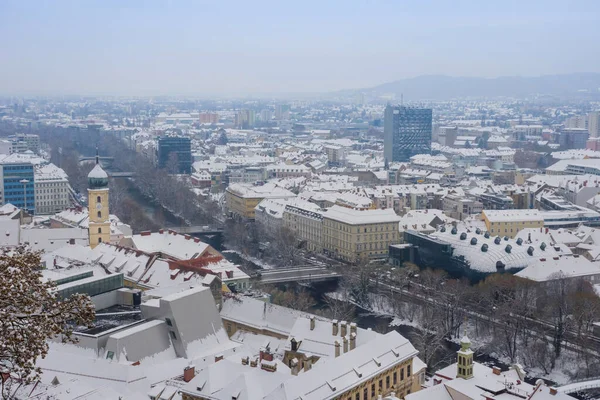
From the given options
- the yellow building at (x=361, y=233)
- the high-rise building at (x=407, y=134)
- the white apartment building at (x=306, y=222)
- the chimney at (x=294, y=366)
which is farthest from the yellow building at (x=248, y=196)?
the high-rise building at (x=407, y=134)

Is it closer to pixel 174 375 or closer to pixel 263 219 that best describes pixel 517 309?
pixel 174 375

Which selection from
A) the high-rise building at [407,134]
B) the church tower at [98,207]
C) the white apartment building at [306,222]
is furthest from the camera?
the high-rise building at [407,134]

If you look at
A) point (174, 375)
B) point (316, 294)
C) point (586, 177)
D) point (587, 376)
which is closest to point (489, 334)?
point (587, 376)

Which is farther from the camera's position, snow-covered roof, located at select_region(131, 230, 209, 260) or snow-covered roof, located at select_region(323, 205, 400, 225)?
snow-covered roof, located at select_region(323, 205, 400, 225)

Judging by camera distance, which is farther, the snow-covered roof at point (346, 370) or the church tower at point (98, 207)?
the church tower at point (98, 207)

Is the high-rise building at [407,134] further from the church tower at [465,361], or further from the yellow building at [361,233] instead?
the church tower at [465,361]

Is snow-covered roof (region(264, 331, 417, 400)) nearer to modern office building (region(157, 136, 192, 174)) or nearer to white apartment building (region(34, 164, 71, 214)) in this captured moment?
white apartment building (region(34, 164, 71, 214))

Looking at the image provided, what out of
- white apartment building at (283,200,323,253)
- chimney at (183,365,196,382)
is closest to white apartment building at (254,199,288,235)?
white apartment building at (283,200,323,253)
